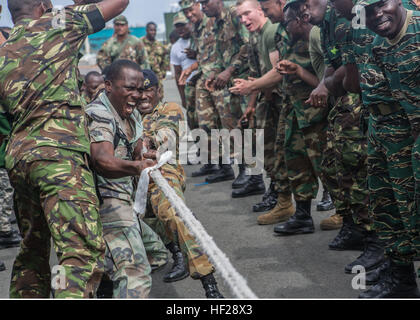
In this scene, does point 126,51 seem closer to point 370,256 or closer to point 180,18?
point 180,18

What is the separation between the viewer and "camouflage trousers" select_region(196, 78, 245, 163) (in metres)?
7.52

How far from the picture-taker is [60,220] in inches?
122

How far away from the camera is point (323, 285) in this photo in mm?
4234

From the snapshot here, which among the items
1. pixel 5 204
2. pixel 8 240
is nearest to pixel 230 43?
pixel 5 204

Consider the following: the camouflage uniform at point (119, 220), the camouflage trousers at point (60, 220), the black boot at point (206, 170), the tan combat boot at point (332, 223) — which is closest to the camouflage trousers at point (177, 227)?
the camouflage uniform at point (119, 220)

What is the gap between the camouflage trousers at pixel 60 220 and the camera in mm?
3078

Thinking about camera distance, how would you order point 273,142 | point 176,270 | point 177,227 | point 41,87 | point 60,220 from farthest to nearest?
point 273,142, point 176,270, point 177,227, point 41,87, point 60,220

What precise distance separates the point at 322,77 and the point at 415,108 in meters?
1.66

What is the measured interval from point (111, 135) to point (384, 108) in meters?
1.66

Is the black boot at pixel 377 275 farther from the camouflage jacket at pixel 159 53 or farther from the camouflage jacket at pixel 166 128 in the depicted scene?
the camouflage jacket at pixel 159 53

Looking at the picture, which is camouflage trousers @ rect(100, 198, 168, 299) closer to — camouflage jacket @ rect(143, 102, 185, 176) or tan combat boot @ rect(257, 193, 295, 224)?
camouflage jacket @ rect(143, 102, 185, 176)

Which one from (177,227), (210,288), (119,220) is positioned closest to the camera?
(119,220)

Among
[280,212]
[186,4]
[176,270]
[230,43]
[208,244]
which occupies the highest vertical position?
[186,4]

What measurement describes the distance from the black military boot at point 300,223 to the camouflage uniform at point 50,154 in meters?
2.55
